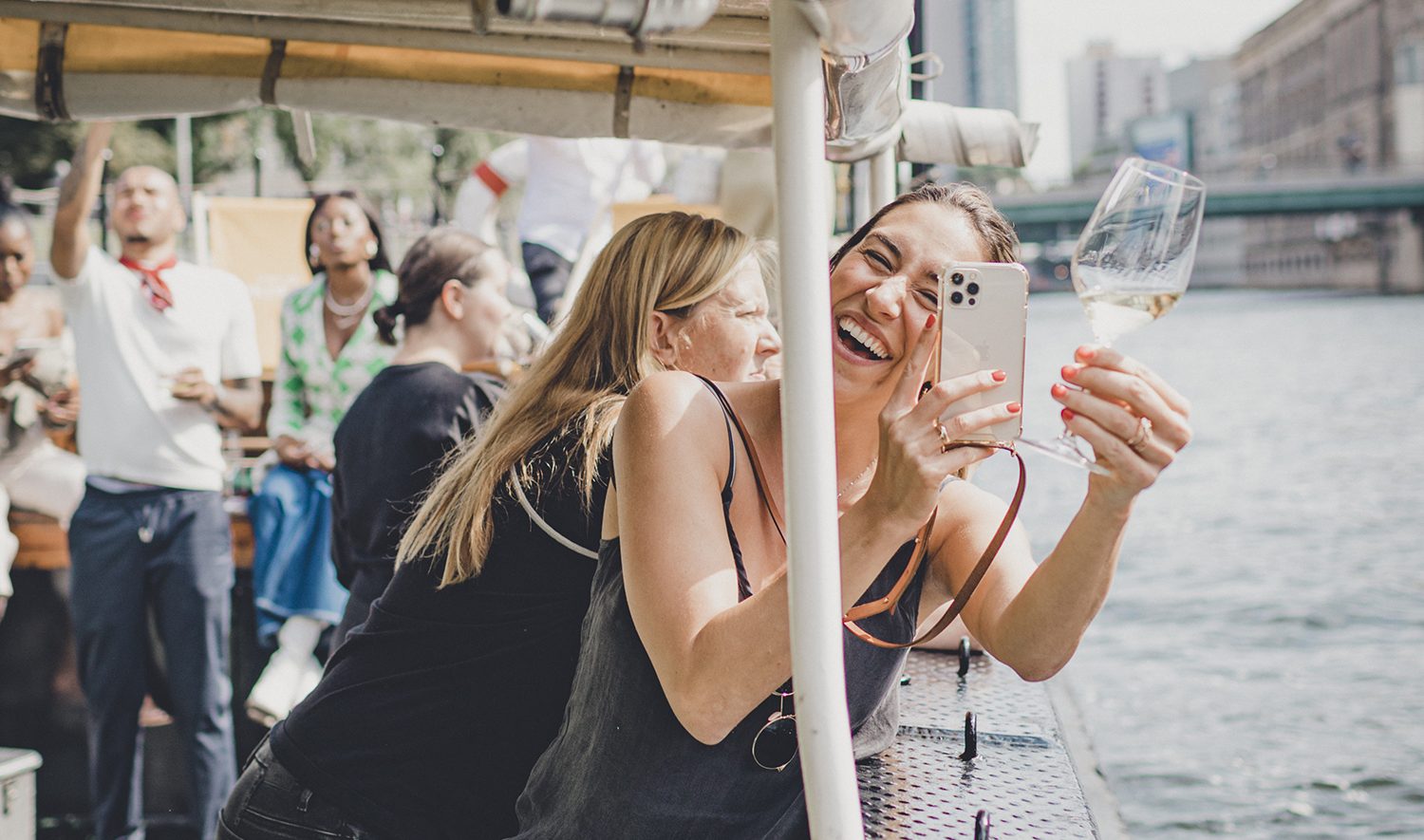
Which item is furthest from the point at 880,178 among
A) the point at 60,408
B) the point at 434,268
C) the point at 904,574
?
the point at 60,408

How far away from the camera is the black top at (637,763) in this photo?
5.78 ft

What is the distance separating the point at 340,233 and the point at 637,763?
3739 mm

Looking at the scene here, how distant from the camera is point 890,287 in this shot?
1858mm

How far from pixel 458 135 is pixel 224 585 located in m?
23.9

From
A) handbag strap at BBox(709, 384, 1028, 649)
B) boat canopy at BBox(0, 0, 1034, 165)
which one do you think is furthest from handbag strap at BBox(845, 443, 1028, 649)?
boat canopy at BBox(0, 0, 1034, 165)

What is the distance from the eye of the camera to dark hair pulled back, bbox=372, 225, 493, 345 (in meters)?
3.76

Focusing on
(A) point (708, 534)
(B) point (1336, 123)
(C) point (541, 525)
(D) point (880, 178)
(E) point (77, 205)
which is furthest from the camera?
(B) point (1336, 123)

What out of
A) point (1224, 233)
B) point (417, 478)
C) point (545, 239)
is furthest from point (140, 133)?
point (1224, 233)

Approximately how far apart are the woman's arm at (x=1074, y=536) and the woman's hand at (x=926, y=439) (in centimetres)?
8

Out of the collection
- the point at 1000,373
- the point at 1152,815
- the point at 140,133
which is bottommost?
the point at 1152,815

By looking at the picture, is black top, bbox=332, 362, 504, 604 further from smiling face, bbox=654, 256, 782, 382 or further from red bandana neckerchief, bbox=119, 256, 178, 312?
red bandana neckerchief, bbox=119, 256, 178, 312

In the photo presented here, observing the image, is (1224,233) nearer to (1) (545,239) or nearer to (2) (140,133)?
(2) (140,133)

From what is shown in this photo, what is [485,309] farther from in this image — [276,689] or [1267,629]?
[1267,629]

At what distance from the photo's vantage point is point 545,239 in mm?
6195
